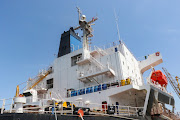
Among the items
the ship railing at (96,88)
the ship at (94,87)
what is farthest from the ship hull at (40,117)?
the ship railing at (96,88)

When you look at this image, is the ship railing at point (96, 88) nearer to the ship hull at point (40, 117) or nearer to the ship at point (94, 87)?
the ship at point (94, 87)

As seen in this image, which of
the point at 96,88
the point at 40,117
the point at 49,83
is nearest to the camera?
the point at 40,117

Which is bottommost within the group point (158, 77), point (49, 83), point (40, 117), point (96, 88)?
point (40, 117)

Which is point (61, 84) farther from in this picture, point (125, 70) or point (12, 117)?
→ point (12, 117)

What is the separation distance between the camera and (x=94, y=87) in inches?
709

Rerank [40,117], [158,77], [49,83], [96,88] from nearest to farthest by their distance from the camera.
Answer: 1. [40,117]
2. [96,88]
3. [158,77]
4. [49,83]

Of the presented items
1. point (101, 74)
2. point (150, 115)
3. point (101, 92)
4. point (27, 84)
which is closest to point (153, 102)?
point (150, 115)

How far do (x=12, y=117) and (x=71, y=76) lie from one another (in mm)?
12362

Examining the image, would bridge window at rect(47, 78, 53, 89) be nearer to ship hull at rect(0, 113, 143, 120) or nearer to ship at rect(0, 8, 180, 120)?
ship at rect(0, 8, 180, 120)

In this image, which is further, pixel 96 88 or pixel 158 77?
pixel 158 77

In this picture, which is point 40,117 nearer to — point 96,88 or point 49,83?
point 96,88

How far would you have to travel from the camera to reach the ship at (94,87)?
41.5 ft

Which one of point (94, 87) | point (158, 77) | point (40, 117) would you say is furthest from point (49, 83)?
point (158, 77)

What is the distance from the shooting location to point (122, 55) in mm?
20375
